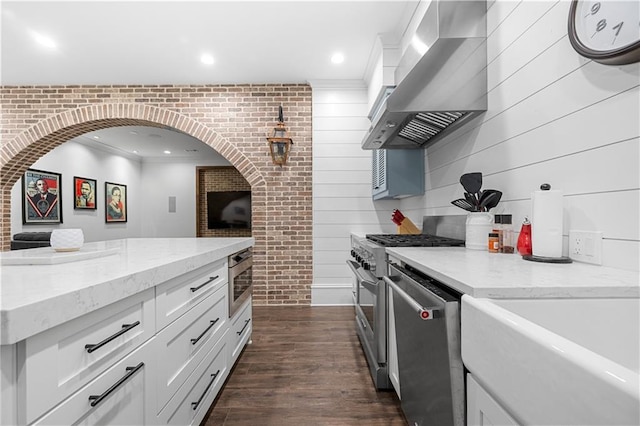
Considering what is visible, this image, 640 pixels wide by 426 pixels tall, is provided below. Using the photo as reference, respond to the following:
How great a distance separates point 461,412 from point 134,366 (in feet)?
3.33

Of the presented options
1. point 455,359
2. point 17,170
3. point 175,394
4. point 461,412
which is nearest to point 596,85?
point 455,359

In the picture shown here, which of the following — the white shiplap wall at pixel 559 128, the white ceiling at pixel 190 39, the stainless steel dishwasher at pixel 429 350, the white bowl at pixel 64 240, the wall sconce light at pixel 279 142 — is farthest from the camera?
the wall sconce light at pixel 279 142

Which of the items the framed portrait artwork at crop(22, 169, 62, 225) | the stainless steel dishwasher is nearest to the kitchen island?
the stainless steel dishwasher

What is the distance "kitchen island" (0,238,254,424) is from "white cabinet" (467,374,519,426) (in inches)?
38.7

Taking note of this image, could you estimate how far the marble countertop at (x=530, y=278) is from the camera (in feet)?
2.69

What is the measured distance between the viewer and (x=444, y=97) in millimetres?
1908

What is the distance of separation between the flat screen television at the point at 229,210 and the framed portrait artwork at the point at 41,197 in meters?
3.12

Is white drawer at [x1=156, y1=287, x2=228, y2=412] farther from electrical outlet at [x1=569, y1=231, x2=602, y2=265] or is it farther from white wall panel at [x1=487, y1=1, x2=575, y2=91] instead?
white wall panel at [x1=487, y1=1, x2=575, y2=91]

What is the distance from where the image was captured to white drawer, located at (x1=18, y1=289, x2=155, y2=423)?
0.66 m

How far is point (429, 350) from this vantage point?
1.11 m

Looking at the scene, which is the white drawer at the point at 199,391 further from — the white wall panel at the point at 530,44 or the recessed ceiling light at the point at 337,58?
the recessed ceiling light at the point at 337,58

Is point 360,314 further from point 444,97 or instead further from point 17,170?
point 17,170

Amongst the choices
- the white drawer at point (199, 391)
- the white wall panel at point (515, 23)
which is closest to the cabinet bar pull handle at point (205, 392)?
the white drawer at point (199, 391)

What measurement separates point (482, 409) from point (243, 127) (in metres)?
4.00
